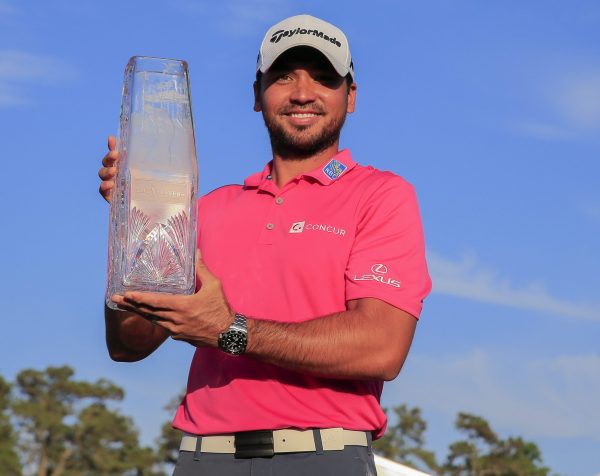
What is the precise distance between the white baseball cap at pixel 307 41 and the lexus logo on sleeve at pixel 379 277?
95 cm

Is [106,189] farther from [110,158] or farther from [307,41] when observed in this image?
[307,41]

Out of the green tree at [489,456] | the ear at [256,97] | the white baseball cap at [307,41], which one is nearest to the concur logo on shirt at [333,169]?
the white baseball cap at [307,41]

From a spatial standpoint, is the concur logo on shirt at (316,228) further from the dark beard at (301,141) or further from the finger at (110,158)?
the finger at (110,158)

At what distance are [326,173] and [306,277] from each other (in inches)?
22.9

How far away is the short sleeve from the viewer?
474 cm

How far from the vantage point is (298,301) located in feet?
15.6

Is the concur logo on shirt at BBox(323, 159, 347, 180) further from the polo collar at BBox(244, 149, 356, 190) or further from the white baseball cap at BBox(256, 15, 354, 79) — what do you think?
the white baseball cap at BBox(256, 15, 354, 79)

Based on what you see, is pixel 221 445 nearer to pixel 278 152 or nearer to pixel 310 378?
pixel 310 378

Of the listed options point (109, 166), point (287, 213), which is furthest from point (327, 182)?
point (109, 166)

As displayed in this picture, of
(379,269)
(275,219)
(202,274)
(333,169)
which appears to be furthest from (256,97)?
(202,274)

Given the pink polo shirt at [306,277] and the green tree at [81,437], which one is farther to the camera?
the green tree at [81,437]

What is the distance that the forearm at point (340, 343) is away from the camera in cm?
444

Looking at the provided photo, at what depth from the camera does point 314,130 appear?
5270 mm

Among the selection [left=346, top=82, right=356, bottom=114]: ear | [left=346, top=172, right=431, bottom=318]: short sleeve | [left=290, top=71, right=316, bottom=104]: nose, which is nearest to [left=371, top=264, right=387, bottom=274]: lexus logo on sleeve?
[left=346, top=172, right=431, bottom=318]: short sleeve
